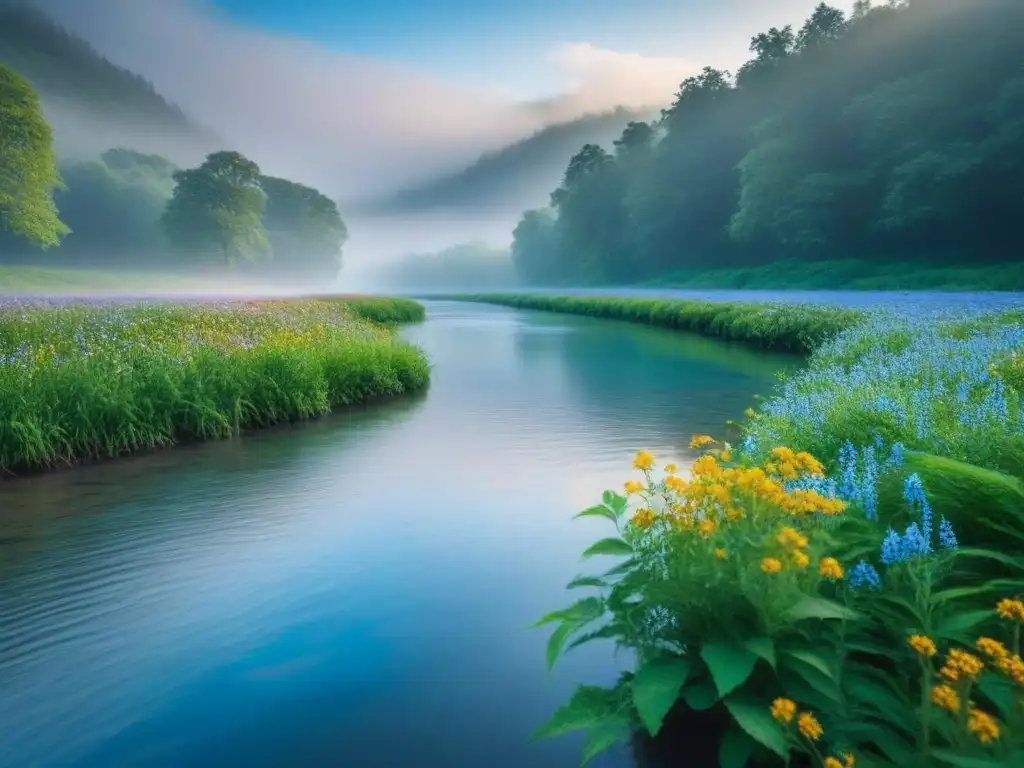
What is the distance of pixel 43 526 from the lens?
6680 mm

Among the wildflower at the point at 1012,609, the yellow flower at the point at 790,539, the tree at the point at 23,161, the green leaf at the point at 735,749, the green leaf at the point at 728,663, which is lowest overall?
the green leaf at the point at 735,749

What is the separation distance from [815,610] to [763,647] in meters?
0.24

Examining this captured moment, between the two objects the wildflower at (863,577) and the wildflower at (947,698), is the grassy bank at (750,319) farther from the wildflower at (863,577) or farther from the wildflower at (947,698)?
the wildflower at (947,698)

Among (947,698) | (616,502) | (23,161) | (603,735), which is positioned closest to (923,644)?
(947,698)

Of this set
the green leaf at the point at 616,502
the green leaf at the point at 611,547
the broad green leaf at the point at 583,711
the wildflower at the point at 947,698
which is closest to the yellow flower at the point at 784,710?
the wildflower at the point at 947,698

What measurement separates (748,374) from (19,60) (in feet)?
295

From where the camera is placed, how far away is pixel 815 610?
2.64 meters

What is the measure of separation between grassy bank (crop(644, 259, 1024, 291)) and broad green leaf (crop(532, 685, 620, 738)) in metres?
32.6

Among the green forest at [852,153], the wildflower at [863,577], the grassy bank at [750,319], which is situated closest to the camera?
the wildflower at [863,577]

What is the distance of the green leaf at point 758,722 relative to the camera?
2.46 meters

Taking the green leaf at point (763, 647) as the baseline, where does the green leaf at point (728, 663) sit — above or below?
below

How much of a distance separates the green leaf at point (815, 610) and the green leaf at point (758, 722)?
1.20ft

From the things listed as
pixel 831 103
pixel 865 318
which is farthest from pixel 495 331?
pixel 831 103

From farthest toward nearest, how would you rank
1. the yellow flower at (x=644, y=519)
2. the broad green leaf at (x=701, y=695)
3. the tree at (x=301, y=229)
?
the tree at (x=301, y=229), the yellow flower at (x=644, y=519), the broad green leaf at (x=701, y=695)
